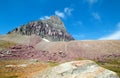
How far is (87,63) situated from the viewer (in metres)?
35.3

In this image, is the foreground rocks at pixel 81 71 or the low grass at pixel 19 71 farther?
the low grass at pixel 19 71

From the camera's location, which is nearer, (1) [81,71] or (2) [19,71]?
(1) [81,71]

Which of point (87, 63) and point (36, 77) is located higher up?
point (87, 63)

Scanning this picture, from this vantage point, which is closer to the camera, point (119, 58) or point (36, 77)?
point (36, 77)

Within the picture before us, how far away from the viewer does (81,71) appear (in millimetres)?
34188

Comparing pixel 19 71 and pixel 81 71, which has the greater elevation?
pixel 81 71

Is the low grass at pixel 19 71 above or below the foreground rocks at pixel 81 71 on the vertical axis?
below

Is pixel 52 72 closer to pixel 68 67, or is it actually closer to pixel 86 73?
pixel 68 67

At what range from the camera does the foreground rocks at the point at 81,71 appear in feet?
103

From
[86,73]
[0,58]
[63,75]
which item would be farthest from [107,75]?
[0,58]

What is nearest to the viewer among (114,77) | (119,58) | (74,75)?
(114,77)

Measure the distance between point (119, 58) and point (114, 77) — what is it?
16721cm

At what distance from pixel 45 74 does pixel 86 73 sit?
10148 mm

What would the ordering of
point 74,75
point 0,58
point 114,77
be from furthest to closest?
point 0,58, point 74,75, point 114,77
